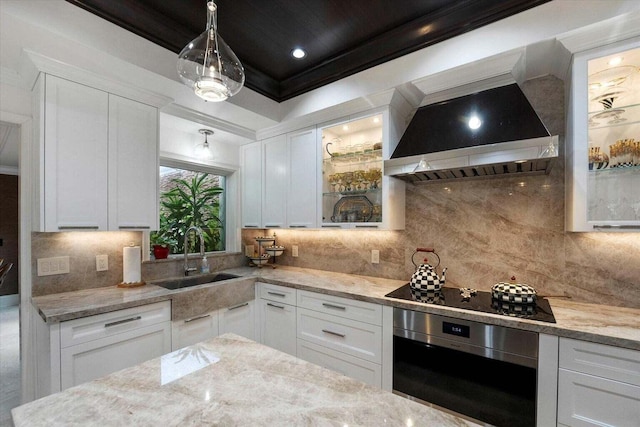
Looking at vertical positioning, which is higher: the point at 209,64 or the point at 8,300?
the point at 209,64

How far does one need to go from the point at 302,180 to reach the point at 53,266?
6.76 ft

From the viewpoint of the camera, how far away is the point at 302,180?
295 cm

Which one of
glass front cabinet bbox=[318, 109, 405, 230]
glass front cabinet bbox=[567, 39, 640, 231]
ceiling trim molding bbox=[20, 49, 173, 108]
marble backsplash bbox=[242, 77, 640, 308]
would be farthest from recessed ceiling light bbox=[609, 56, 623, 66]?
ceiling trim molding bbox=[20, 49, 173, 108]

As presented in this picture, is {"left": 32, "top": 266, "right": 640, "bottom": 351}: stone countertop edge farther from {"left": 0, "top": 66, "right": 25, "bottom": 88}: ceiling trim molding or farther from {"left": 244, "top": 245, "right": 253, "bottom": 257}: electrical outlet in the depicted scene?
{"left": 0, "top": 66, "right": 25, "bottom": 88}: ceiling trim molding

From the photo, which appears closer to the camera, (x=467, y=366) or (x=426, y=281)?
(x=467, y=366)

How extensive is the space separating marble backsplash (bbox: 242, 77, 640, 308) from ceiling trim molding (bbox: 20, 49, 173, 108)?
2.29 meters

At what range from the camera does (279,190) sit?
3166 mm

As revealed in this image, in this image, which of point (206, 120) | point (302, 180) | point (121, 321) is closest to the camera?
point (121, 321)

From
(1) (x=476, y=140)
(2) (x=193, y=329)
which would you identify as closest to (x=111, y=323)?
(2) (x=193, y=329)

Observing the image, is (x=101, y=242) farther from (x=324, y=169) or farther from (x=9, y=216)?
(x=9, y=216)

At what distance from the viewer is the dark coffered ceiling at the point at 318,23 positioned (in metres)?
1.84

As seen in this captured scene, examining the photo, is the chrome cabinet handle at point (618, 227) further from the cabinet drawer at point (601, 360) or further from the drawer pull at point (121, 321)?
the drawer pull at point (121, 321)

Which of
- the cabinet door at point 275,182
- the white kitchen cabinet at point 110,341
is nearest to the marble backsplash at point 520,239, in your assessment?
the cabinet door at point 275,182

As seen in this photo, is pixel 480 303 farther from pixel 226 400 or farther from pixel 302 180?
pixel 302 180
